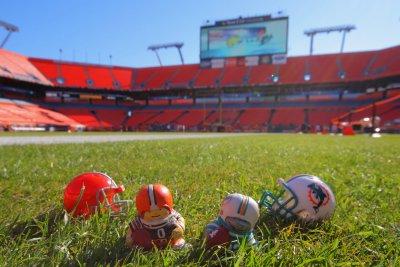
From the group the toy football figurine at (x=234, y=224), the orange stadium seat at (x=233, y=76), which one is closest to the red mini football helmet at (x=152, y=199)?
the toy football figurine at (x=234, y=224)

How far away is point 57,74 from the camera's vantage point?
5328 cm

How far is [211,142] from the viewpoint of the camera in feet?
41.1

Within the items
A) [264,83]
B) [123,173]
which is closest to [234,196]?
[123,173]

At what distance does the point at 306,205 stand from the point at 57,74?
194 feet

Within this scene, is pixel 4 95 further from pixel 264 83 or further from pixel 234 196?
pixel 234 196

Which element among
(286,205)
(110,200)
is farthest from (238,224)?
(110,200)

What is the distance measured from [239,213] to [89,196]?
111 cm

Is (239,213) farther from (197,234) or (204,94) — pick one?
(204,94)

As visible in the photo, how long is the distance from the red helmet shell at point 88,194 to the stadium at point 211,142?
10 cm

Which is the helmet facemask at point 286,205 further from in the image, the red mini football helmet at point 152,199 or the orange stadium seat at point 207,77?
the orange stadium seat at point 207,77

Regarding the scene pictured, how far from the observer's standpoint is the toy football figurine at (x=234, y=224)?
1408 millimetres

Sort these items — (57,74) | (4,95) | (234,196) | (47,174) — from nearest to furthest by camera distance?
(234,196) → (47,174) → (4,95) → (57,74)

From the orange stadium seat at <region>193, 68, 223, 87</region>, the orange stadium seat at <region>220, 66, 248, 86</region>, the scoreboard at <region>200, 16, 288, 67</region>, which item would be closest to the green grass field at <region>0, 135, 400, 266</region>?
the scoreboard at <region>200, 16, 288, 67</region>

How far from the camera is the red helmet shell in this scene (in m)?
1.95
